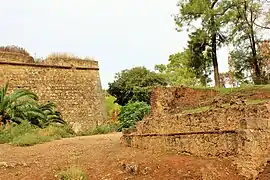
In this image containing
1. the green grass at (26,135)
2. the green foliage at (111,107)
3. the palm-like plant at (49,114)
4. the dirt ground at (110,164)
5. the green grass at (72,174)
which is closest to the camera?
the dirt ground at (110,164)

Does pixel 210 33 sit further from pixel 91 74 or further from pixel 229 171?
pixel 229 171

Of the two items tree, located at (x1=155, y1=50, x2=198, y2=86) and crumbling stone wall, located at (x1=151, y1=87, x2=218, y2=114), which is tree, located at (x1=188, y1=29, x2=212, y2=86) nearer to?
tree, located at (x1=155, y1=50, x2=198, y2=86)

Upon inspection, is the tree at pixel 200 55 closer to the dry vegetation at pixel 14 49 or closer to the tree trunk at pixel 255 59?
the tree trunk at pixel 255 59

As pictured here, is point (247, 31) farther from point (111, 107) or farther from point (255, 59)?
point (111, 107)

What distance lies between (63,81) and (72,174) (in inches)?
558

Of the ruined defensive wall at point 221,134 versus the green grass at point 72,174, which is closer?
the ruined defensive wall at point 221,134

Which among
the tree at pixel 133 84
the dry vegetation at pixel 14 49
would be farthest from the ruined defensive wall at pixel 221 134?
the tree at pixel 133 84

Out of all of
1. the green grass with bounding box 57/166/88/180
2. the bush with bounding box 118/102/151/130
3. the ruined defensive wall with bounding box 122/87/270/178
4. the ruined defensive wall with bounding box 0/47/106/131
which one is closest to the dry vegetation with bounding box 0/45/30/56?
the ruined defensive wall with bounding box 0/47/106/131

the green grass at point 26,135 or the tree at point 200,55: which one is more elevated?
the tree at point 200,55

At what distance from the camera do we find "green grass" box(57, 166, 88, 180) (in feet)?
23.6

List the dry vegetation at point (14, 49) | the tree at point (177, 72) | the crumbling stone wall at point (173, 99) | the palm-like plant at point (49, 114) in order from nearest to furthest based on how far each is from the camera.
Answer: the crumbling stone wall at point (173, 99) < the palm-like plant at point (49, 114) < the dry vegetation at point (14, 49) < the tree at point (177, 72)

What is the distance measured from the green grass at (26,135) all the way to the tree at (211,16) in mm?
10648

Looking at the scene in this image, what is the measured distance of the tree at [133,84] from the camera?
85.7 feet

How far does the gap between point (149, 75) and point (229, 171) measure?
67.0ft
